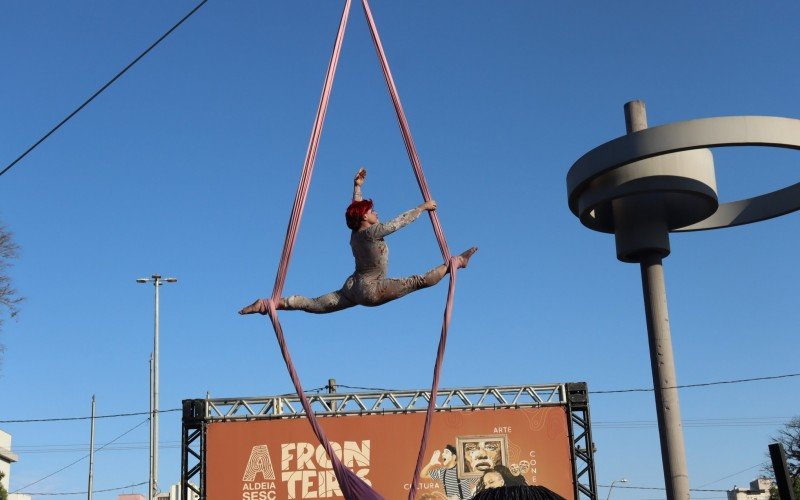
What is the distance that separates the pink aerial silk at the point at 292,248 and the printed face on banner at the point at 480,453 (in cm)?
1466

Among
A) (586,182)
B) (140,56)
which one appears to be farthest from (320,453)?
(140,56)

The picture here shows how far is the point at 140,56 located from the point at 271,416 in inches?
529

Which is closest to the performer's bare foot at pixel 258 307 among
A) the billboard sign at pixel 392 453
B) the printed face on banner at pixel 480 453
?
the billboard sign at pixel 392 453

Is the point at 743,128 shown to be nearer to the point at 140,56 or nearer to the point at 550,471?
the point at 550,471

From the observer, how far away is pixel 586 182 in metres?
23.5

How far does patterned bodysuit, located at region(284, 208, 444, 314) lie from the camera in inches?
333

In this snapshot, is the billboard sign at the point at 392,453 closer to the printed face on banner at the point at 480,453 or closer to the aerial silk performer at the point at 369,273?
the printed face on banner at the point at 480,453

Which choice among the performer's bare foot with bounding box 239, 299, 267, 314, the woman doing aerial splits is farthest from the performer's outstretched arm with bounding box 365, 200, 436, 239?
the performer's bare foot with bounding box 239, 299, 267, 314

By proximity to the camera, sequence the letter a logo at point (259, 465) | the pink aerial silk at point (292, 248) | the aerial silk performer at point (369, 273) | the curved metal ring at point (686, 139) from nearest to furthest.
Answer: the pink aerial silk at point (292, 248), the aerial silk performer at point (369, 273), the curved metal ring at point (686, 139), the letter a logo at point (259, 465)

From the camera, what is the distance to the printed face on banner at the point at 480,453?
74.5 feet

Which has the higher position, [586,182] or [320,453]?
[586,182]

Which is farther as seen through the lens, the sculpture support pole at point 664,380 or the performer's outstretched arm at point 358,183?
the sculpture support pole at point 664,380

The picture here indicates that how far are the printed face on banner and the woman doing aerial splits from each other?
1480 cm

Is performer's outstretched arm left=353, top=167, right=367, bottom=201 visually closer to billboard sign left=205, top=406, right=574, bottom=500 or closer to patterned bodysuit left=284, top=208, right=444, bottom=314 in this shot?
patterned bodysuit left=284, top=208, right=444, bottom=314
